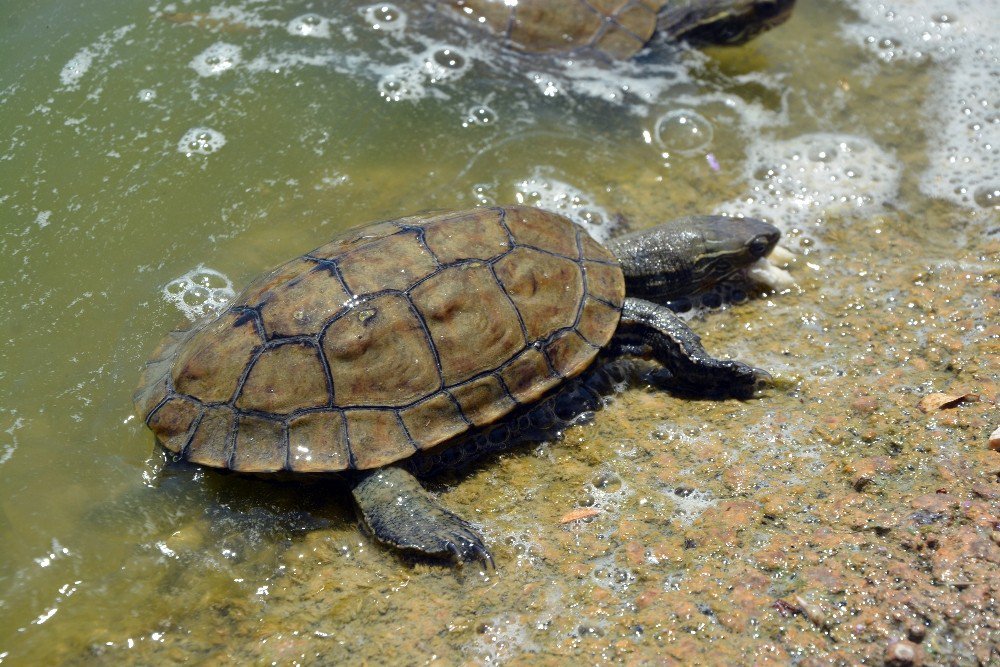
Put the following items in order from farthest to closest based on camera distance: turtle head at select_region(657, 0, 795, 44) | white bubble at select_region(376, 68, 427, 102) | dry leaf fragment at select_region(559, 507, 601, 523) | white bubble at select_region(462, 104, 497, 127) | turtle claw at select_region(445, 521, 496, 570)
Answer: turtle head at select_region(657, 0, 795, 44)
white bubble at select_region(376, 68, 427, 102)
white bubble at select_region(462, 104, 497, 127)
dry leaf fragment at select_region(559, 507, 601, 523)
turtle claw at select_region(445, 521, 496, 570)

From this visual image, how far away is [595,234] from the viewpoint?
491 centimetres

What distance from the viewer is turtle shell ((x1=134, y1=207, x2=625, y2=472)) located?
327 cm

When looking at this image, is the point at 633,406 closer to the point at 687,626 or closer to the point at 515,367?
the point at 515,367

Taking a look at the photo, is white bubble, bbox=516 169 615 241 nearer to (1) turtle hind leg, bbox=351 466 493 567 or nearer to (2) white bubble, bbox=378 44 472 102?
(2) white bubble, bbox=378 44 472 102

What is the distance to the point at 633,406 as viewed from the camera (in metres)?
3.88

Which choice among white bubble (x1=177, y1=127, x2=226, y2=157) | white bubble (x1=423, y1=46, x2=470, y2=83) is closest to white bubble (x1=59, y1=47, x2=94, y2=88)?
white bubble (x1=177, y1=127, x2=226, y2=157)

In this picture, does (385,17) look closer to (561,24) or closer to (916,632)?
(561,24)

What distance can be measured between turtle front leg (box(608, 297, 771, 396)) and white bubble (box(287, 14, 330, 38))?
Result: 351 cm

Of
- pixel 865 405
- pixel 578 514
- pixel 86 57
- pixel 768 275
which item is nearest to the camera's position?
pixel 578 514

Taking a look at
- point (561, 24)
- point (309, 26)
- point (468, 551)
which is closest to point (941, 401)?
point (468, 551)

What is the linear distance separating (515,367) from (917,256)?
273cm

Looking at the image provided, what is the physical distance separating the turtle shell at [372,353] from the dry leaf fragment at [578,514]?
532 millimetres

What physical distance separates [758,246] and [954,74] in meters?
3.28

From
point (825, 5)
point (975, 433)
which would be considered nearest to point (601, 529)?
point (975, 433)
